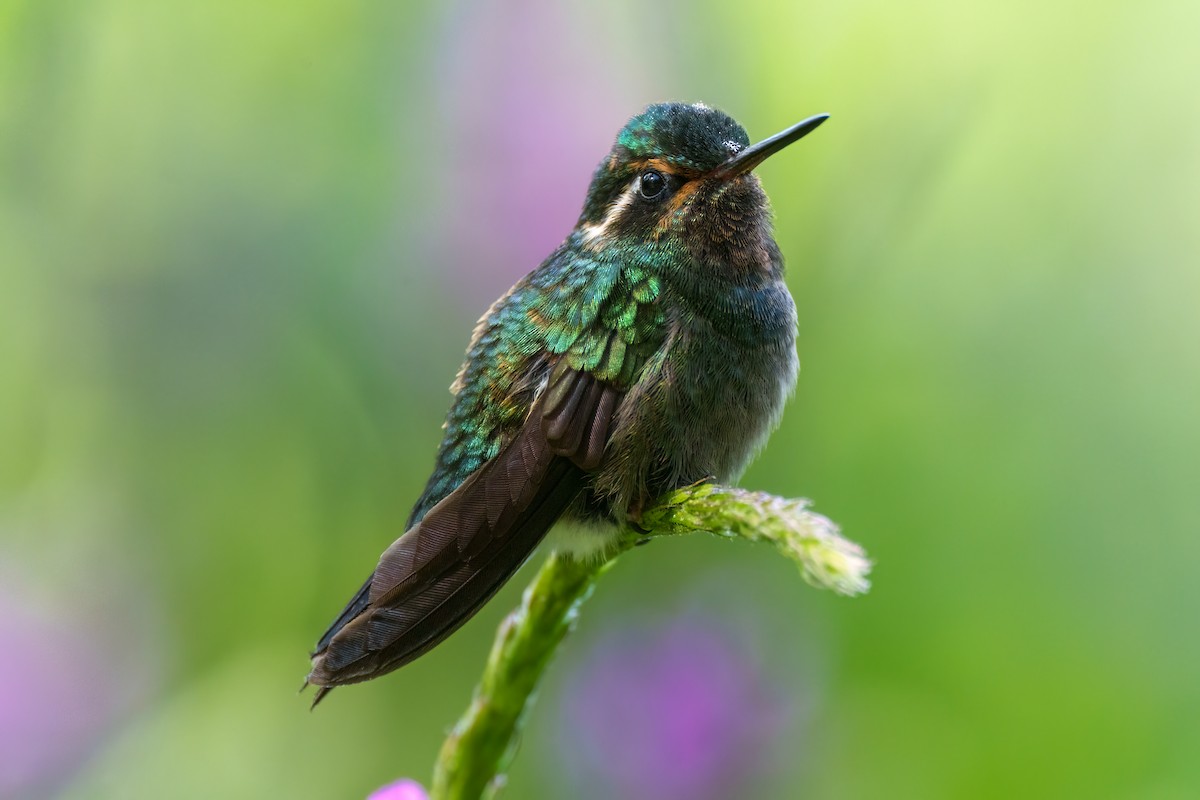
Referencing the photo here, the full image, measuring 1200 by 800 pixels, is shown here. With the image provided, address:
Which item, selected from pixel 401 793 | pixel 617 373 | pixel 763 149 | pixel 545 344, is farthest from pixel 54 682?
pixel 763 149

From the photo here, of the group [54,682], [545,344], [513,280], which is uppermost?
[513,280]

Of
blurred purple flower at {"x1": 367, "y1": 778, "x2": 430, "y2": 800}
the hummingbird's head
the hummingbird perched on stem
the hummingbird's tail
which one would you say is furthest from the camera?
the hummingbird's head

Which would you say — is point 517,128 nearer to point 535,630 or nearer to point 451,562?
point 451,562

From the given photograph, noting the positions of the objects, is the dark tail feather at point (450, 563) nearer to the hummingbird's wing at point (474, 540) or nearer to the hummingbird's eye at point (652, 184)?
the hummingbird's wing at point (474, 540)

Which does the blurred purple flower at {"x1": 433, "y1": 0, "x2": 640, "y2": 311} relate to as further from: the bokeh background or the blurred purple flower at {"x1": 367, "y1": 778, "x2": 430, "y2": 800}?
the blurred purple flower at {"x1": 367, "y1": 778, "x2": 430, "y2": 800}

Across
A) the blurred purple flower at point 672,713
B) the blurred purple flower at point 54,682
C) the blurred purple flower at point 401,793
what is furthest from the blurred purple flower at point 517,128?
the blurred purple flower at point 401,793

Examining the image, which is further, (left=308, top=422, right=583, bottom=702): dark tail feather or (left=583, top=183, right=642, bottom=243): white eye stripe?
(left=583, top=183, right=642, bottom=243): white eye stripe

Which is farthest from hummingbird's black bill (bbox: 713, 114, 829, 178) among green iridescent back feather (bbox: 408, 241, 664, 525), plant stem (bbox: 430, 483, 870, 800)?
plant stem (bbox: 430, 483, 870, 800)
